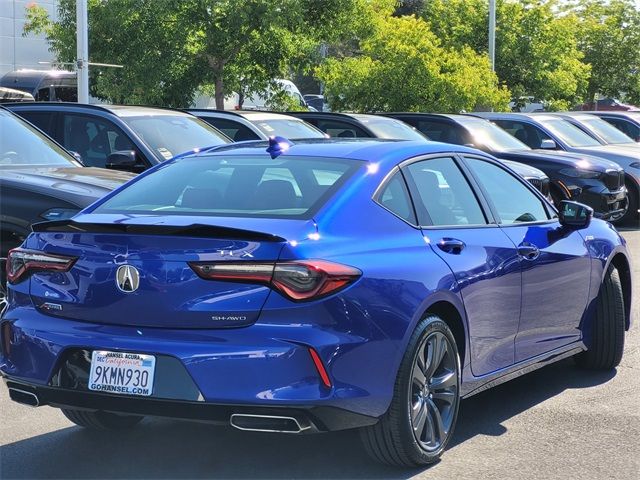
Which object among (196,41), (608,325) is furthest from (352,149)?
(196,41)

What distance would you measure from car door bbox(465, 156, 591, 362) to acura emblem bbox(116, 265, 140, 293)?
224 centimetres

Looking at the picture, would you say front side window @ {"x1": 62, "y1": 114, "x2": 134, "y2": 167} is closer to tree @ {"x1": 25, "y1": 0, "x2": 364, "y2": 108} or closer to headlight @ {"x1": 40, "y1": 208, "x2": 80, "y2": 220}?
headlight @ {"x1": 40, "y1": 208, "x2": 80, "y2": 220}

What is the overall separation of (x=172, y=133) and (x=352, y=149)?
18.3 feet

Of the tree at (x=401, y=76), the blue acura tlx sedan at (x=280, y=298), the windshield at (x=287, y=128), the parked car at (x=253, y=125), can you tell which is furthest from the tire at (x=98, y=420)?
the tree at (x=401, y=76)

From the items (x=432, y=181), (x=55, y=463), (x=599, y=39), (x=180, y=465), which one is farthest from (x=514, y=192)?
(x=599, y=39)

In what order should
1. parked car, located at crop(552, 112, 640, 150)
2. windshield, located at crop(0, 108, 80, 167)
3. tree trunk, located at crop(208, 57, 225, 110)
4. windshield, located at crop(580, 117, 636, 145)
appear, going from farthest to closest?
tree trunk, located at crop(208, 57, 225, 110)
windshield, located at crop(580, 117, 636, 145)
parked car, located at crop(552, 112, 640, 150)
windshield, located at crop(0, 108, 80, 167)

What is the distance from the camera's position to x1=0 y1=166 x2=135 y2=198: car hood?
743 cm

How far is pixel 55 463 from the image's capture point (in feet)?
16.2

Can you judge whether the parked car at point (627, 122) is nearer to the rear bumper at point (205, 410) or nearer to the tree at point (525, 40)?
the tree at point (525, 40)

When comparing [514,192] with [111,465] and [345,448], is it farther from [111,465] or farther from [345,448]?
[111,465]

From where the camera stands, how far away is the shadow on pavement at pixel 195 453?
4.78m

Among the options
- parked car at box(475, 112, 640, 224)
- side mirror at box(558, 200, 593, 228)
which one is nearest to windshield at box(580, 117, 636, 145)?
parked car at box(475, 112, 640, 224)

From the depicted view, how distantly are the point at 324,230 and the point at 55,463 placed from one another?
171 cm

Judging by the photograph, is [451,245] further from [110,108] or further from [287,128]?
[287,128]
